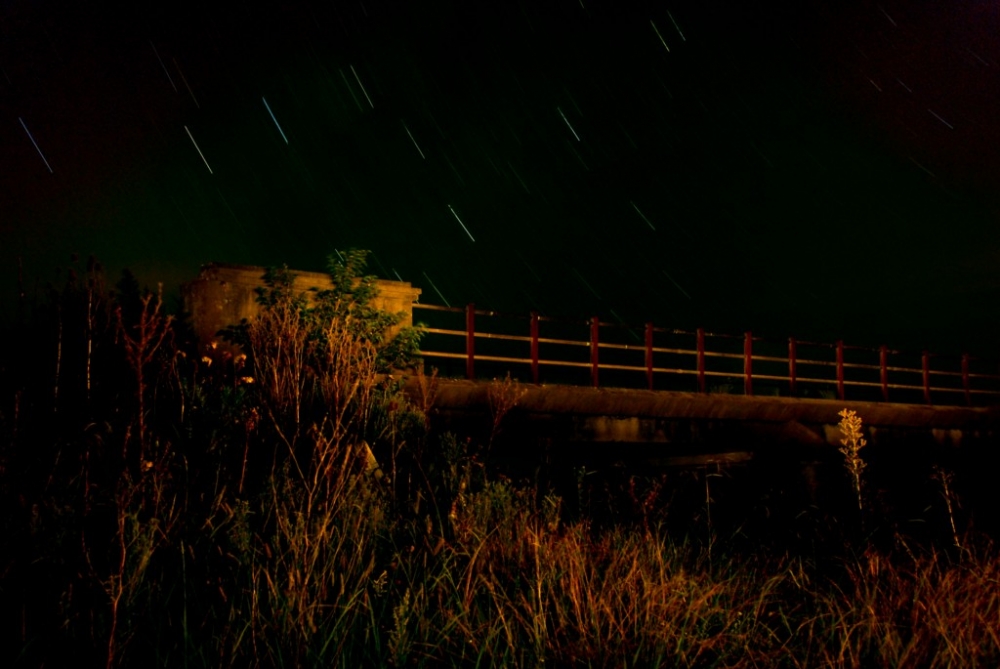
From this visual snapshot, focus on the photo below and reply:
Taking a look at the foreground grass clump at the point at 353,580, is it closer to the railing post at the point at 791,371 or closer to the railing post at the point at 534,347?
the railing post at the point at 534,347

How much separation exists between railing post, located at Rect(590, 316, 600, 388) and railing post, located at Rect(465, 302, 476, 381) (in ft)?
6.76

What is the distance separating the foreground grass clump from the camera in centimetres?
309

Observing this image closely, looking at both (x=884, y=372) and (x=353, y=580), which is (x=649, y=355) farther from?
(x=353, y=580)

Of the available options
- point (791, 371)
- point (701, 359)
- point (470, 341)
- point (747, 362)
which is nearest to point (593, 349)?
point (470, 341)

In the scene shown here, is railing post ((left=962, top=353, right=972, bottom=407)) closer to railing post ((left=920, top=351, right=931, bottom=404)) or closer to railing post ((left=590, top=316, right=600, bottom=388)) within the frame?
railing post ((left=920, top=351, right=931, bottom=404))

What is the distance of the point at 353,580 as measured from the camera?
12.1 feet

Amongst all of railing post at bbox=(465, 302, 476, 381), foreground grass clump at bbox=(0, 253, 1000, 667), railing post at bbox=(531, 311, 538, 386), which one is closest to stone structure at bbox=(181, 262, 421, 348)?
railing post at bbox=(465, 302, 476, 381)

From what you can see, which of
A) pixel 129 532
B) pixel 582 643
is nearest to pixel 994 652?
pixel 582 643

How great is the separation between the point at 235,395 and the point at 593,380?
6.85 m

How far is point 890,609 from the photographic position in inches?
151

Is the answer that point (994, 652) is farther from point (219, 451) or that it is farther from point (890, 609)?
point (219, 451)

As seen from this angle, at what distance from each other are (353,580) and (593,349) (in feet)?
29.7

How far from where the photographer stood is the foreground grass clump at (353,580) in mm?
3086

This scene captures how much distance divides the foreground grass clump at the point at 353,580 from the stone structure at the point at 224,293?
12.6ft
